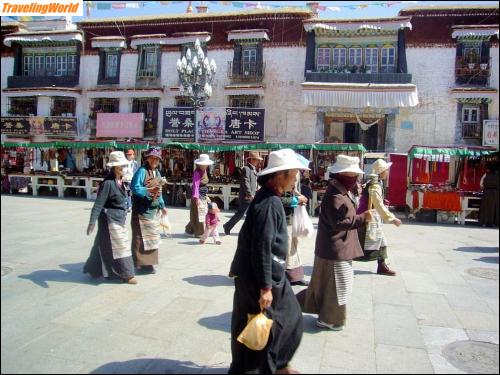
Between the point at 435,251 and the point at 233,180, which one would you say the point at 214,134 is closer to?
the point at 233,180

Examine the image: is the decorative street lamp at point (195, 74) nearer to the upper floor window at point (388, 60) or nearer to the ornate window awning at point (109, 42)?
the ornate window awning at point (109, 42)

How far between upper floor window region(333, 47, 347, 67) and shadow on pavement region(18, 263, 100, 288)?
55.6 ft

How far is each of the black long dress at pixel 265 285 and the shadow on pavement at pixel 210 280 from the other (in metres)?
2.61

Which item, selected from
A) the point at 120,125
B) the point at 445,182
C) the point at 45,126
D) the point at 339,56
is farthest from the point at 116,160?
the point at 45,126

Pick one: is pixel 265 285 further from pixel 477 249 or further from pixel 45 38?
pixel 45 38

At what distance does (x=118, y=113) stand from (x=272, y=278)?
2117cm

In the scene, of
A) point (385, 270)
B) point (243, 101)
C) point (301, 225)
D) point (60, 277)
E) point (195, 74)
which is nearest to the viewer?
point (301, 225)

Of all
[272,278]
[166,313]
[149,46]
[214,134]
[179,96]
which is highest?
[149,46]

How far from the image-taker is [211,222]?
8.23 metres

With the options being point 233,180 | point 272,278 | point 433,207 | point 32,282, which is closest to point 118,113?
point 233,180

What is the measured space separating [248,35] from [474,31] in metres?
10.0

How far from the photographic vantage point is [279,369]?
3062mm

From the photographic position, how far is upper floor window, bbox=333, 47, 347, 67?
1997 cm

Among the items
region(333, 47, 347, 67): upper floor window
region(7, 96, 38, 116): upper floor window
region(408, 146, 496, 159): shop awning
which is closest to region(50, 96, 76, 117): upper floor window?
region(7, 96, 38, 116): upper floor window
